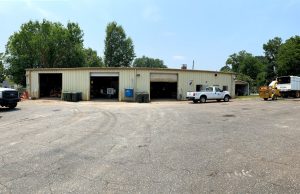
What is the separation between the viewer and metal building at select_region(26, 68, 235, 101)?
32812mm

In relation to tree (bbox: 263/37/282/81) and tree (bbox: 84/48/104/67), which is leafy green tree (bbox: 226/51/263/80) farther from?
tree (bbox: 84/48/104/67)

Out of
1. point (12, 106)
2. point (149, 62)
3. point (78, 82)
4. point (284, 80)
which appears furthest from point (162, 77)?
point (149, 62)

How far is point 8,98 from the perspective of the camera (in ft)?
72.1

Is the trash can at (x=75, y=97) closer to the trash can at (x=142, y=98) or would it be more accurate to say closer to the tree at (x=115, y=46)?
the trash can at (x=142, y=98)

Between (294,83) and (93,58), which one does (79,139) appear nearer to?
(294,83)

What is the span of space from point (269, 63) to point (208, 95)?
2764 inches

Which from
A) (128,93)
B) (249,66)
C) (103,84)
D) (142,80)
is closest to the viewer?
(128,93)

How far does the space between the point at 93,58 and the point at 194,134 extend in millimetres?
73098

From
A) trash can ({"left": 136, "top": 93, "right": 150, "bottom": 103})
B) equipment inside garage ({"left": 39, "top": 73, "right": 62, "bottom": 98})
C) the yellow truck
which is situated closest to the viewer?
trash can ({"left": 136, "top": 93, "right": 150, "bottom": 103})

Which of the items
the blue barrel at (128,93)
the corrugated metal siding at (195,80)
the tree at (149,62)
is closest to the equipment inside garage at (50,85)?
the blue barrel at (128,93)

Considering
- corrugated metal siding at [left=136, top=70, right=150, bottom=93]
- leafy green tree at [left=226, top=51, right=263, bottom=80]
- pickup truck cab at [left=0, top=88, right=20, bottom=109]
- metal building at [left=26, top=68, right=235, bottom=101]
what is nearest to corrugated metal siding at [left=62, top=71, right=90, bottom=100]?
metal building at [left=26, top=68, right=235, bottom=101]

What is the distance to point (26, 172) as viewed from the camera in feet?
20.1

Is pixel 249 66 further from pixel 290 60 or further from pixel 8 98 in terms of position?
pixel 8 98

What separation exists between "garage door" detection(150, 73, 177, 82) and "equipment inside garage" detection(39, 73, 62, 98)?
13.2 meters
